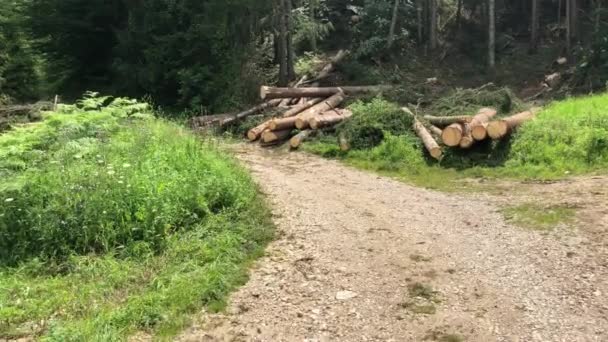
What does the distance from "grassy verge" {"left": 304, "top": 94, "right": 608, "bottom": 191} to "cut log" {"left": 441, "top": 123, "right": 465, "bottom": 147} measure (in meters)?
0.23

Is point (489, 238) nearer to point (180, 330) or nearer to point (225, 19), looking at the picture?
point (180, 330)

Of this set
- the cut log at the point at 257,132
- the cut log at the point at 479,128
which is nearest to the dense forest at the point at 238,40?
the cut log at the point at 257,132

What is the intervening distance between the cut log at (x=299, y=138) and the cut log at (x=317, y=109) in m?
0.28

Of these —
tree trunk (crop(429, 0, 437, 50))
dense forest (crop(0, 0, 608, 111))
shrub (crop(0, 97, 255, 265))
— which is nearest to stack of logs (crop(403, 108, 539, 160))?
shrub (crop(0, 97, 255, 265))

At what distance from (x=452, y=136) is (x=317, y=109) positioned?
5.20 m

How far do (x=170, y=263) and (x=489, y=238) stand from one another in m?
3.69

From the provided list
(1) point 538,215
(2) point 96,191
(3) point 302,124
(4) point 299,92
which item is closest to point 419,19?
(4) point 299,92

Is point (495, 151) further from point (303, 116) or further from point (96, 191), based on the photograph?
point (96, 191)

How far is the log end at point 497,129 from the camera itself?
421 inches

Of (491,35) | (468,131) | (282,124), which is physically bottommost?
(282,124)

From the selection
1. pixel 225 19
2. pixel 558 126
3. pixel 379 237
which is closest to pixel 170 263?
pixel 379 237

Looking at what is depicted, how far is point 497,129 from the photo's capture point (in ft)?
35.1

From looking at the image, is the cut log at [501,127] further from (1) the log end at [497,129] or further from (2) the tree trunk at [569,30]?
(2) the tree trunk at [569,30]

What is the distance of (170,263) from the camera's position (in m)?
5.82
